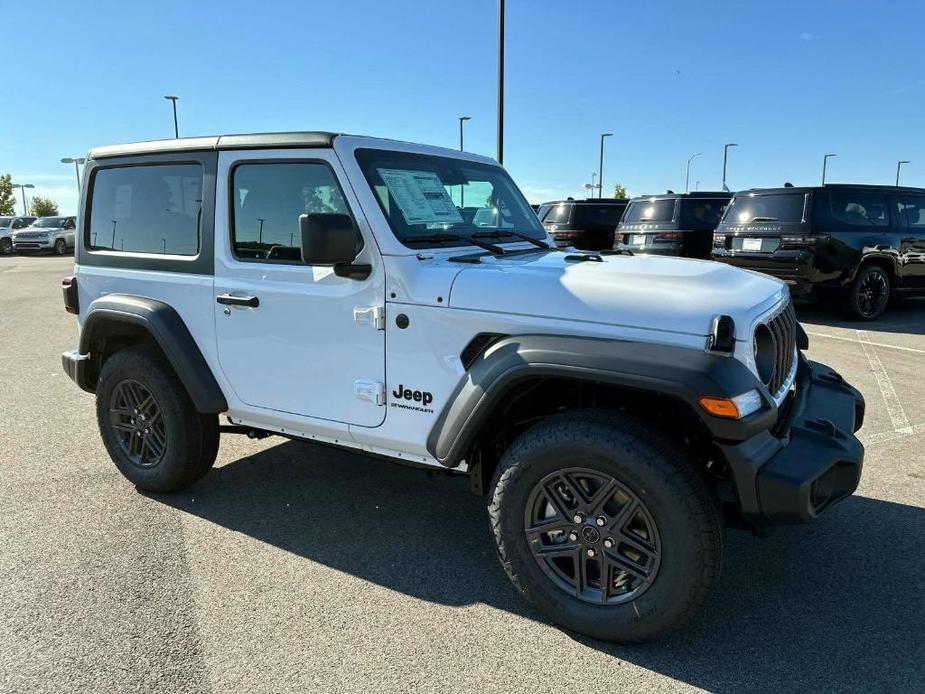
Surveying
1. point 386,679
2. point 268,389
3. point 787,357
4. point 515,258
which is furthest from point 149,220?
point 787,357

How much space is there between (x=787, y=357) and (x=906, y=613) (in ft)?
3.67

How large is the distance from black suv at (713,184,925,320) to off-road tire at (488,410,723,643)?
318 inches

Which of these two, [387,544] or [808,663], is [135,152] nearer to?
[387,544]

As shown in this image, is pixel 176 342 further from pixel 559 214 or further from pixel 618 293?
pixel 559 214

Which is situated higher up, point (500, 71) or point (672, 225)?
point (500, 71)

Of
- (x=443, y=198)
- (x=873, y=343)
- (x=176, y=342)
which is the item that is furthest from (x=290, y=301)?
(x=873, y=343)

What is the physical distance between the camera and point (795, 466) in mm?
2400

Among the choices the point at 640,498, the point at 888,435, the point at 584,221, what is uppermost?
the point at 584,221

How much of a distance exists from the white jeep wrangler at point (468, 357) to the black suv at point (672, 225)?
870 centimetres

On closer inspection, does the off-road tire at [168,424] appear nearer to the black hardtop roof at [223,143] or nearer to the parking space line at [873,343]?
the black hardtop roof at [223,143]

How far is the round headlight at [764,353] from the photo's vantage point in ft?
8.72

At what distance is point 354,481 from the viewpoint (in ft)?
13.8

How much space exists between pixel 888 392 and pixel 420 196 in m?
Answer: 4.77

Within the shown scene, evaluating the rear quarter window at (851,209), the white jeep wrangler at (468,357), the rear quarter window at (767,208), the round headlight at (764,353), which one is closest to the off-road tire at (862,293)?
the rear quarter window at (851,209)
